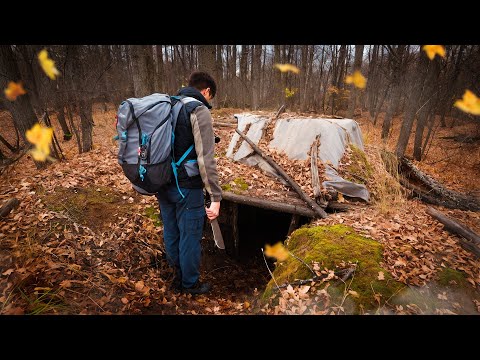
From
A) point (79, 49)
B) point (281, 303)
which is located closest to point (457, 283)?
point (281, 303)

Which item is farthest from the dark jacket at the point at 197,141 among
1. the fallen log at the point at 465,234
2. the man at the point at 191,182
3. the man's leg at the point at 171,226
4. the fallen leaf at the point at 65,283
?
the fallen log at the point at 465,234

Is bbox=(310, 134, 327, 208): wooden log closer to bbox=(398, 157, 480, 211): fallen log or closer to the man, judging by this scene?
bbox=(398, 157, 480, 211): fallen log

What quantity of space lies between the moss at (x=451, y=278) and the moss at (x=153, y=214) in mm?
4081

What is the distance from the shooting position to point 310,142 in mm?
6121

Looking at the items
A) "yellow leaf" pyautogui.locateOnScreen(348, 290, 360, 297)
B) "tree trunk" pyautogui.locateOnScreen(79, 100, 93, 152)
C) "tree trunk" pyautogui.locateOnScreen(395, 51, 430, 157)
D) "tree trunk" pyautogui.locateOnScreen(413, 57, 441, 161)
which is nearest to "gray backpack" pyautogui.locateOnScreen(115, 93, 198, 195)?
"yellow leaf" pyautogui.locateOnScreen(348, 290, 360, 297)

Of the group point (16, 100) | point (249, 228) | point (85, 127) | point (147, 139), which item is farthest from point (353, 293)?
point (85, 127)

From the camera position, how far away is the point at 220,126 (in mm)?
8727

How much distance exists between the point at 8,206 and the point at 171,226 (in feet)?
8.51

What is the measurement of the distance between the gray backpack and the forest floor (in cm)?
148

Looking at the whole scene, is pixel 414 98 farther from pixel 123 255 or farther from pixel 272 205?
pixel 123 255

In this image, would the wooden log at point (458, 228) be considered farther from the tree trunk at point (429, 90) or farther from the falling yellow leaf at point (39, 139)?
the falling yellow leaf at point (39, 139)

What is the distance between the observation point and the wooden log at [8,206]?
3505mm
